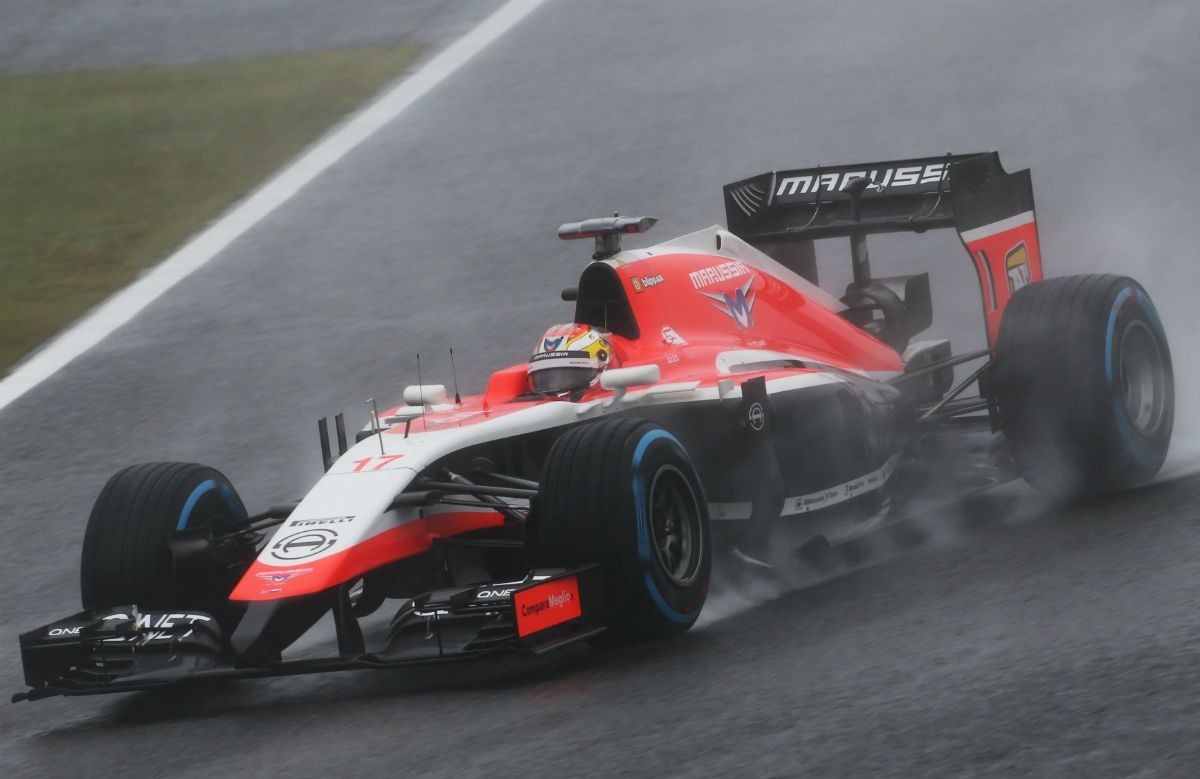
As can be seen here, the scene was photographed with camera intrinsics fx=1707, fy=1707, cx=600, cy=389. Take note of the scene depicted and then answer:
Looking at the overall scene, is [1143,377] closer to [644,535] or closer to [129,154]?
[644,535]

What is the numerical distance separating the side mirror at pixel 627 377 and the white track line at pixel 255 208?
685cm

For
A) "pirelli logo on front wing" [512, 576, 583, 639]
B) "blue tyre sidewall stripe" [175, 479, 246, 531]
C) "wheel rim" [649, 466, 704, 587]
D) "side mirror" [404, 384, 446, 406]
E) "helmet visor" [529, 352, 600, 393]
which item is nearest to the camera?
"pirelli logo on front wing" [512, 576, 583, 639]

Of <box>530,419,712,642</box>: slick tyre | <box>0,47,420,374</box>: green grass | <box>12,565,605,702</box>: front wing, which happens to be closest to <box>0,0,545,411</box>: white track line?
<box>0,47,420,374</box>: green grass

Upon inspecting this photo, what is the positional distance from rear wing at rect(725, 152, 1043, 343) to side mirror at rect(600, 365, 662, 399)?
8.27ft

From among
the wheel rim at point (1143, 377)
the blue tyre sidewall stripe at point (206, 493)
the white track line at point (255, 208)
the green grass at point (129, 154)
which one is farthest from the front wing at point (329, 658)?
the green grass at point (129, 154)

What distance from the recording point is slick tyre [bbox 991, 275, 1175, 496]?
8266 mm

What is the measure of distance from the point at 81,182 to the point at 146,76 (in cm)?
384

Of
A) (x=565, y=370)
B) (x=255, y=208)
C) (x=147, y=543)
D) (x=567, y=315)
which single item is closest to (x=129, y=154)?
(x=255, y=208)

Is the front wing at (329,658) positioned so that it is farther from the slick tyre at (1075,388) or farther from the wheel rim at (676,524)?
the slick tyre at (1075,388)

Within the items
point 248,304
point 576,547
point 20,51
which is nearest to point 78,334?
point 248,304

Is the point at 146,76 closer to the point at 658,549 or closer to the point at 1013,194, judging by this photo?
the point at 1013,194

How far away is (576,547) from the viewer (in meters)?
6.52

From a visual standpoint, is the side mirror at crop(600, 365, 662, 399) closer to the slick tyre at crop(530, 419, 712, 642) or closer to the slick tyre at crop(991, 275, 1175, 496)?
the slick tyre at crop(530, 419, 712, 642)

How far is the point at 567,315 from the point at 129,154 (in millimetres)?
8060
